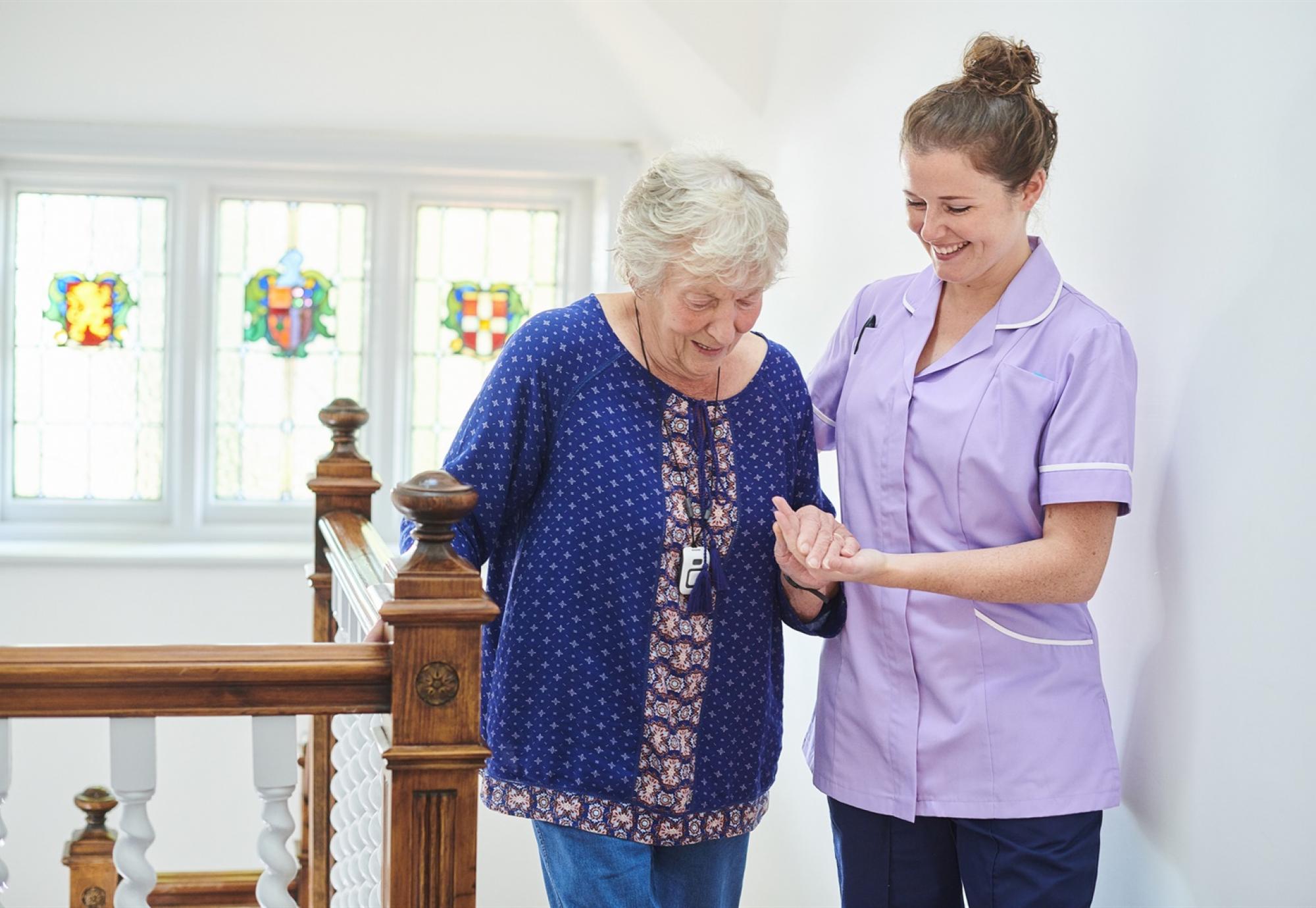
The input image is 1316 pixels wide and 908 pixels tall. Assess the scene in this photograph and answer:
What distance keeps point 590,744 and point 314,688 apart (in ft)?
1.37

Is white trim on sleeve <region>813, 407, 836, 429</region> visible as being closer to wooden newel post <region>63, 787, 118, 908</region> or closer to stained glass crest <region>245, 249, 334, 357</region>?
wooden newel post <region>63, 787, 118, 908</region>

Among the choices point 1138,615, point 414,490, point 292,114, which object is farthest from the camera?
point 292,114

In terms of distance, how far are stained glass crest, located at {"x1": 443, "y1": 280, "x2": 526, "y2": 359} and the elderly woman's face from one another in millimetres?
3537

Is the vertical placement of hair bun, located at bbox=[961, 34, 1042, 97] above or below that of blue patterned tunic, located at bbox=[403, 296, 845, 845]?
above

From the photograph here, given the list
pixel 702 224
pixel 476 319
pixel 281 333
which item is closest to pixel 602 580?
pixel 702 224

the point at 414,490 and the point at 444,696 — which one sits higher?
the point at 414,490

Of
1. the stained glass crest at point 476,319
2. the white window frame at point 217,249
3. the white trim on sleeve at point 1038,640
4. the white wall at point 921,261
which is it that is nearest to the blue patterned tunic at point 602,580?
the white trim on sleeve at point 1038,640

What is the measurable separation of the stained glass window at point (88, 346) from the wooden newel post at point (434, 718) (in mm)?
4099

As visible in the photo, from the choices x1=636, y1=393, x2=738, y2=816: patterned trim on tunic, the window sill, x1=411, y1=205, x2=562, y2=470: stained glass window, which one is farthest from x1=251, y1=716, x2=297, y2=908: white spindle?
x1=411, y1=205, x2=562, y2=470: stained glass window

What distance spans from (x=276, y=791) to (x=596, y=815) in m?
0.43

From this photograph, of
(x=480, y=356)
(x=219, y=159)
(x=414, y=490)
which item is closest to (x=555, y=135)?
(x=480, y=356)

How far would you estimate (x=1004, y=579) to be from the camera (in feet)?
5.48

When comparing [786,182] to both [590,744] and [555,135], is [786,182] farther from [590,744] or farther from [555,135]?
[590,744]

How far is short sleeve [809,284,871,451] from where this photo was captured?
2037 mm
